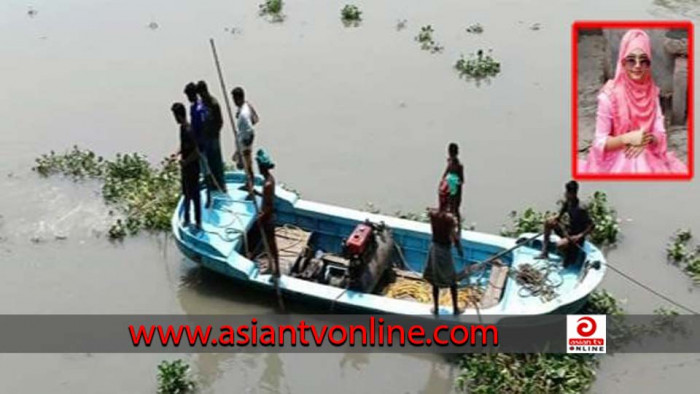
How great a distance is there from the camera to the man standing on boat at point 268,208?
324 inches

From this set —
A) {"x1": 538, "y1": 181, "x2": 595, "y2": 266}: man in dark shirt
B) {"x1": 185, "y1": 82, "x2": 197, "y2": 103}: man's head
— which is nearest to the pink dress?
{"x1": 538, "y1": 181, "x2": 595, "y2": 266}: man in dark shirt

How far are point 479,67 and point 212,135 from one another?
5.38m

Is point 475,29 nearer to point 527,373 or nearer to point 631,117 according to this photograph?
point 527,373

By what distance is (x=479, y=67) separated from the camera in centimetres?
1319

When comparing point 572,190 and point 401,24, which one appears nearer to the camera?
point 572,190

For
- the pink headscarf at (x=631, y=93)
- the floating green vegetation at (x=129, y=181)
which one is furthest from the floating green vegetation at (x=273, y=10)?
the pink headscarf at (x=631, y=93)

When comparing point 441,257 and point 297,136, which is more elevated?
point 297,136

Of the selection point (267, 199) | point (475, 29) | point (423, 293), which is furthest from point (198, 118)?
point (475, 29)

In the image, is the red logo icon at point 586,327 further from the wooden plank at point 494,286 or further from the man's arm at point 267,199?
the man's arm at point 267,199

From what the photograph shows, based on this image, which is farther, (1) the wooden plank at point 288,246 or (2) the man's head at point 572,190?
(1) the wooden plank at point 288,246

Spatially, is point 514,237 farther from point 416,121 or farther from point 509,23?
point 509,23

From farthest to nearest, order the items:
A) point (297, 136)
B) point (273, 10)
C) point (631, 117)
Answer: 1. point (273, 10)
2. point (297, 136)
3. point (631, 117)

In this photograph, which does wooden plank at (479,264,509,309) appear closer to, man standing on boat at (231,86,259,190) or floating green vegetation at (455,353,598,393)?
floating green vegetation at (455,353,598,393)

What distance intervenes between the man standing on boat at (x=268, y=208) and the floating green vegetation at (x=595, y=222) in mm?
2700
